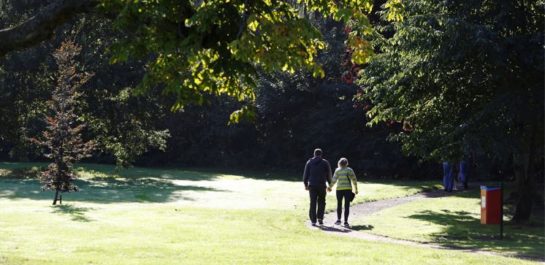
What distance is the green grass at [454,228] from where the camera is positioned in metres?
16.1

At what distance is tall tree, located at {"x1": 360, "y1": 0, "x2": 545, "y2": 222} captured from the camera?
1809cm

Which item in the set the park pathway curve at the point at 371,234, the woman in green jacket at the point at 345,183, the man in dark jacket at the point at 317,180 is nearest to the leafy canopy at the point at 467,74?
the woman in green jacket at the point at 345,183

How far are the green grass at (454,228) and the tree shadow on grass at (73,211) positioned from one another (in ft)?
25.0

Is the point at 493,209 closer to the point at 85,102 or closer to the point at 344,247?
the point at 344,247

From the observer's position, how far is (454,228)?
64.0 feet

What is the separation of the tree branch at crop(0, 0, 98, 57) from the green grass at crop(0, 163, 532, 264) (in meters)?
4.02

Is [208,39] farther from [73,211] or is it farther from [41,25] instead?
[73,211]

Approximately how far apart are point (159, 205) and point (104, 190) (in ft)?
25.6

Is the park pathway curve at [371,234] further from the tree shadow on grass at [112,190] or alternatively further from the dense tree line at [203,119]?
the dense tree line at [203,119]

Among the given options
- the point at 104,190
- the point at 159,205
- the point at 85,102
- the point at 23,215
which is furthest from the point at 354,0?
the point at 85,102

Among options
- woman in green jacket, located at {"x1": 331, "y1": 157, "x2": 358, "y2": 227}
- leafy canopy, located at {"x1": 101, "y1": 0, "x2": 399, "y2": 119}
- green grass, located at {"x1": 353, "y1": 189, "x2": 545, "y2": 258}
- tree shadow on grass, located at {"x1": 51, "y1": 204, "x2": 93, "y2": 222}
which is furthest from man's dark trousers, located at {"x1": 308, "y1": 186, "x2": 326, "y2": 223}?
leafy canopy, located at {"x1": 101, "y1": 0, "x2": 399, "y2": 119}

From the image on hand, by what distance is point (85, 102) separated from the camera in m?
38.3

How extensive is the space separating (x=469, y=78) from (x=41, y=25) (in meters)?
12.8

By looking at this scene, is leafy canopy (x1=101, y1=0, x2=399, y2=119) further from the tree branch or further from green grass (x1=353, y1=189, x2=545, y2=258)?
green grass (x1=353, y1=189, x2=545, y2=258)
